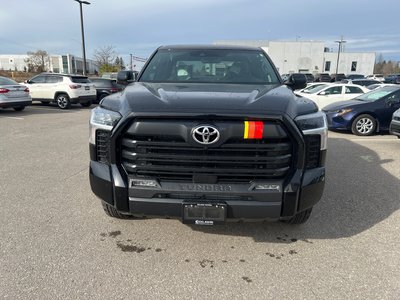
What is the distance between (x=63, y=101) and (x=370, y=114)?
1331cm

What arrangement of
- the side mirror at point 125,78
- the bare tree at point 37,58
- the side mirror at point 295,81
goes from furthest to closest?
1. the bare tree at point 37,58
2. the side mirror at point 125,78
3. the side mirror at point 295,81

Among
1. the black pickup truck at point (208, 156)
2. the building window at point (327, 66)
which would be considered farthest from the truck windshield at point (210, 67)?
the building window at point (327, 66)

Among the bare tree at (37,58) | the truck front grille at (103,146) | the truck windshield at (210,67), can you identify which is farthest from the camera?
the bare tree at (37,58)

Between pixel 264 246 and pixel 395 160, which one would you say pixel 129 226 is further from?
pixel 395 160

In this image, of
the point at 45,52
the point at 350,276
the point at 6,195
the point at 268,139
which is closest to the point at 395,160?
the point at 350,276

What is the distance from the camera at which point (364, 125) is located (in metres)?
9.55

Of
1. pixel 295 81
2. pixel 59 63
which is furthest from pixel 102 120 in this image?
pixel 59 63

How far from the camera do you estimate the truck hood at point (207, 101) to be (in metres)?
2.63

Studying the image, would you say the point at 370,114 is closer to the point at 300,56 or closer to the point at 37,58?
the point at 300,56

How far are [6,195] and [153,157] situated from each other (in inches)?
110

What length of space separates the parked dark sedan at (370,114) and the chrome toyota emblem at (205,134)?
814 centimetres

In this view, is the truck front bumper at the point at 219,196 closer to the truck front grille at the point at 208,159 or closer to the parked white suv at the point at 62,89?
the truck front grille at the point at 208,159

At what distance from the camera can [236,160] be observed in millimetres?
2666

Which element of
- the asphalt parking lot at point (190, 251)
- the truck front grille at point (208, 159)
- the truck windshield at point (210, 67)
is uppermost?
the truck windshield at point (210, 67)
